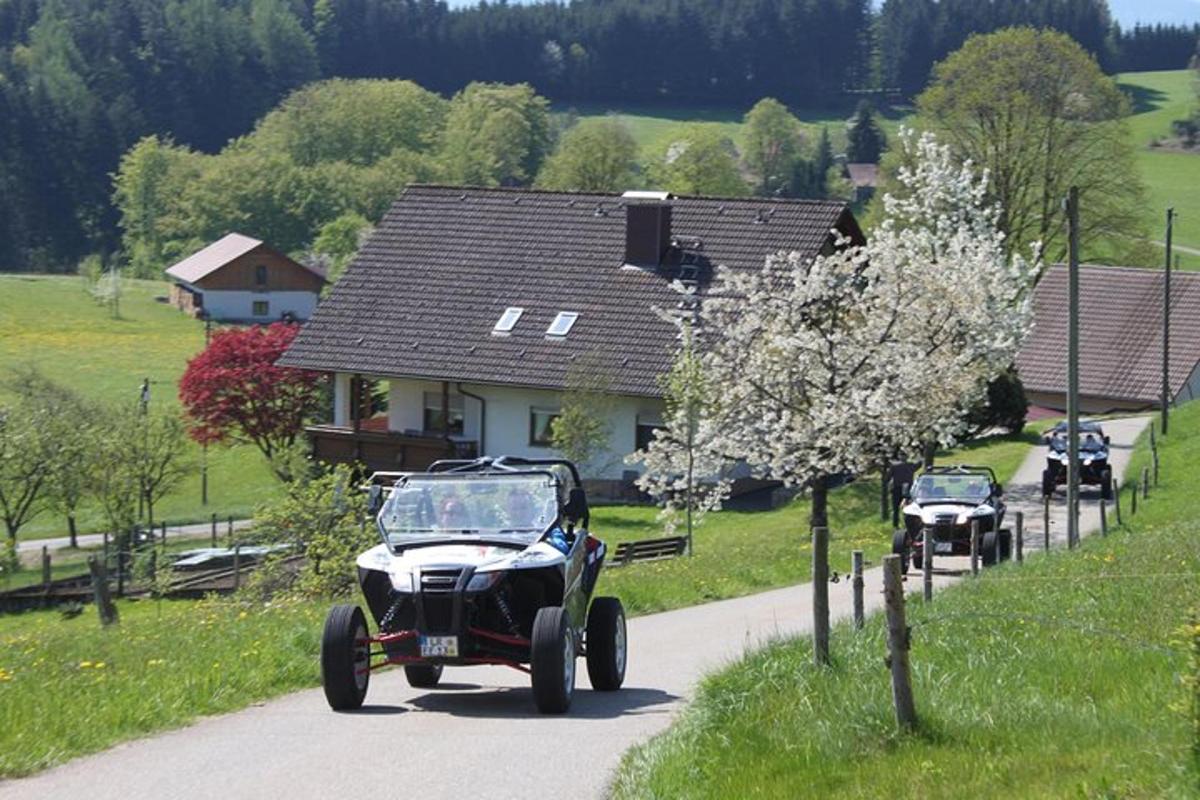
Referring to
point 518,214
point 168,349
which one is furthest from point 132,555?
point 168,349

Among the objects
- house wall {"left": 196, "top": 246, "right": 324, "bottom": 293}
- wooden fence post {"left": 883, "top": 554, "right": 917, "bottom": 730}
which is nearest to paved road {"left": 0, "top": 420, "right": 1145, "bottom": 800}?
wooden fence post {"left": 883, "top": 554, "right": 917, "bottom": 730}

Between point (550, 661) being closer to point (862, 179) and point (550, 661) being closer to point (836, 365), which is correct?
point (836, 365)

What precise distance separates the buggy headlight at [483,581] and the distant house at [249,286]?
292ft

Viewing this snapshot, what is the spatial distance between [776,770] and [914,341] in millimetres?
32677

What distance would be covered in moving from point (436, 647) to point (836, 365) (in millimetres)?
26703

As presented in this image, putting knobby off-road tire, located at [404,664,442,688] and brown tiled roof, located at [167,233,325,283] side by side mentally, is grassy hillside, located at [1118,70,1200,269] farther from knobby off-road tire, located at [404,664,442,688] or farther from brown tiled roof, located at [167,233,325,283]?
knobby off-road tire, located at [404,664,442,688]

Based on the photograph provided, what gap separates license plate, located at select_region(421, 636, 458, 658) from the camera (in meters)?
14.2

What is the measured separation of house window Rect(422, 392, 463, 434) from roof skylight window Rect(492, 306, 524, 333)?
234cm

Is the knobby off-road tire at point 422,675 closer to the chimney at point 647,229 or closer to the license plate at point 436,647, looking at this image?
the license plate at point 436,647

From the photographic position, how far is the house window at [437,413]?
5369 cm

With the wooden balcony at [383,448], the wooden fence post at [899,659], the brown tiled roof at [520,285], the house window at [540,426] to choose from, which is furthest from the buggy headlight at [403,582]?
the house window at [540,426]

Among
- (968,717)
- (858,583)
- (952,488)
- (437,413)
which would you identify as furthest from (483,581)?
(437,413)

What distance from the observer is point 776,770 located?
10.2m

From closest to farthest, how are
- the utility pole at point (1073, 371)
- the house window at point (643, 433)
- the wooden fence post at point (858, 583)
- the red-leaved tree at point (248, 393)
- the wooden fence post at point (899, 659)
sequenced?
1. the wooden fence post at point (899, 659)
2. the wooden fence post at point (858, 583)
3. the utility pole at point (1073, 371)
4. the house window at point (643, 433)
5. the red-leaved tree at point (248, 393)
